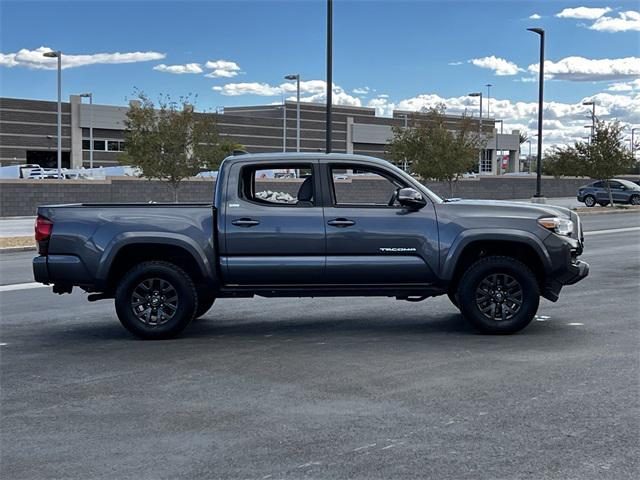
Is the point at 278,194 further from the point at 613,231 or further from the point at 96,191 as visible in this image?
the point at 96,191

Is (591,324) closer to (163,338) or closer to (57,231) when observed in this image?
(163,338)

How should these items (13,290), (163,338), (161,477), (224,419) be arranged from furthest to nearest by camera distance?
1. (13,290)
2. (163,338)
3. (224,419)
4. (161,477)

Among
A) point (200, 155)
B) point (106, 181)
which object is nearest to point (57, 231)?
point (200, 155)

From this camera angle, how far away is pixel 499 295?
879cm

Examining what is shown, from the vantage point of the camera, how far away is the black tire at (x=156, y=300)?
8.62m

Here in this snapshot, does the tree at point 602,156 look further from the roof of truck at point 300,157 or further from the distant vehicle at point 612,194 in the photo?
the roof of truck at point 300,157

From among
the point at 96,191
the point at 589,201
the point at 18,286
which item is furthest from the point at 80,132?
the point at 18,286

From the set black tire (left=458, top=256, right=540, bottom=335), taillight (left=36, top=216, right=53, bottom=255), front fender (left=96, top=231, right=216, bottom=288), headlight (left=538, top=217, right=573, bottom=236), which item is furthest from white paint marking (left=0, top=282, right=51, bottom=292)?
headlight (left=538, top=217, right=573, bottom=236)

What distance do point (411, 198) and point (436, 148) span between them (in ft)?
98.7

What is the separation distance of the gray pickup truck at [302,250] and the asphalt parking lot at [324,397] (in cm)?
49

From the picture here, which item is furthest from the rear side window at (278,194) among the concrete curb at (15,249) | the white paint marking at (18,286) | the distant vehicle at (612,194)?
the distant vehicle at (612,194)

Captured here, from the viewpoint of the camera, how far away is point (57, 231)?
8633 mm

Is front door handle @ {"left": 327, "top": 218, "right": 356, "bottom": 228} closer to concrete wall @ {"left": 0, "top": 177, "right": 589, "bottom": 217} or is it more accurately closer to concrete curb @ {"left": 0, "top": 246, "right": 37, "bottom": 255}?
concrete curb @ {"left": 0, "top": 246, "right": 37, "bottom": 255}

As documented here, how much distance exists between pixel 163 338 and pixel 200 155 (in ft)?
70.4
